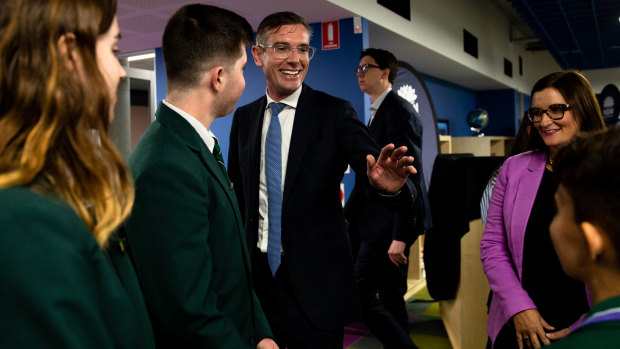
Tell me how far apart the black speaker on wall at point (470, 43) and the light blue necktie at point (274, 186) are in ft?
20.4

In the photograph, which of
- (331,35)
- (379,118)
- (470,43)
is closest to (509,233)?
(379,118)

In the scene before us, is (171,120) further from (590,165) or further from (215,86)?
(590,165)

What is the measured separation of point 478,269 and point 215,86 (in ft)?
6.32

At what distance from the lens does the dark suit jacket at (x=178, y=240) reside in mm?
993

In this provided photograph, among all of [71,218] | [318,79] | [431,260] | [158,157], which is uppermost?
[318,79]

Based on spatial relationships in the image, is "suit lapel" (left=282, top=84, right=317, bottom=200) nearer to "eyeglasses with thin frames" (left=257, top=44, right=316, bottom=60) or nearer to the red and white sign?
"eyeglasses with thin frames" (left=257, top=44, right=316, bottom=60)

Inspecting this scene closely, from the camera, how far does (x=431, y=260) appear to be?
10.0ft

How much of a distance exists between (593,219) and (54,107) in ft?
2.84

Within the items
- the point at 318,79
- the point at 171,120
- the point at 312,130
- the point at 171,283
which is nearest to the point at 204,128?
the point at 171,120

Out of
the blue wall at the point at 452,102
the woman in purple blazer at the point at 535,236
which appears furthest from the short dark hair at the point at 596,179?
the blue wall at the point at 452,102

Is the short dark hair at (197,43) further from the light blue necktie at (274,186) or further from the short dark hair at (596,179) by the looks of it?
the short dark hair at (596,179)

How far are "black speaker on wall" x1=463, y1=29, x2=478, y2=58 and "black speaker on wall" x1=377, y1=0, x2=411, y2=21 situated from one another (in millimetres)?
2568

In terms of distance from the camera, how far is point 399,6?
4762 millimetres

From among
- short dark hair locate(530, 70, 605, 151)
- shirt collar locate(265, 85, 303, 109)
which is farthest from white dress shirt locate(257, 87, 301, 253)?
short dark hair locate(530, 70, 605, 151)
